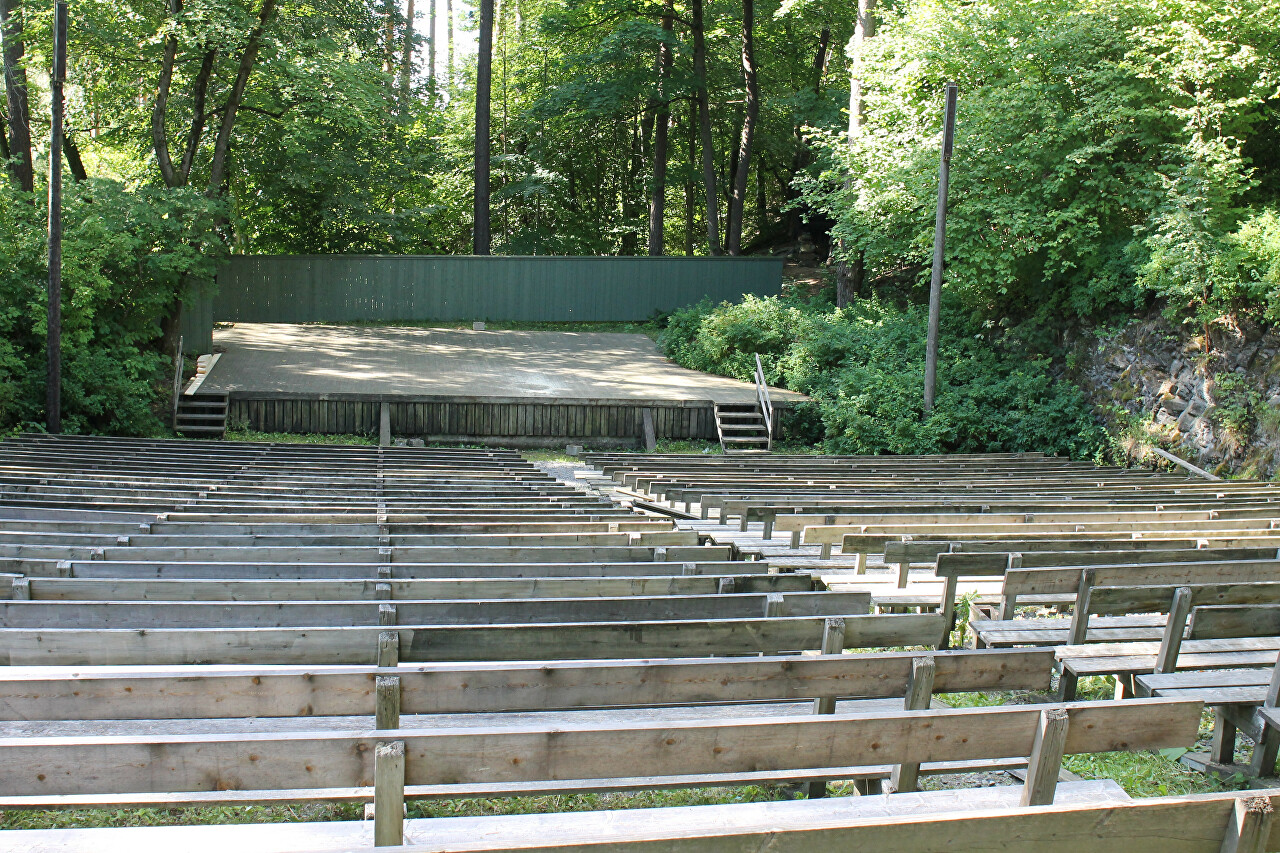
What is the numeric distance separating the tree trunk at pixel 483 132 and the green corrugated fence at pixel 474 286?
1422 mm

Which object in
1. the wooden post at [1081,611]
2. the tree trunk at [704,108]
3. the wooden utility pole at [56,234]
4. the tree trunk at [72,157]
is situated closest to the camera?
the wooden post at [1081,611]

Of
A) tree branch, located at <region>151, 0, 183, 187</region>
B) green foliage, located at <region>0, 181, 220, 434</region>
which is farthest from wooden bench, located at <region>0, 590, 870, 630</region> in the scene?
tree branch, located at <region>151, 0, 183, 187</region>

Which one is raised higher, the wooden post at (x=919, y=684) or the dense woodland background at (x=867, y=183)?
the dense woodland background at (x=867, y=183)

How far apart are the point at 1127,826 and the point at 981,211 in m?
16.7

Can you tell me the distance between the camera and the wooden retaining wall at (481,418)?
17.2 metres

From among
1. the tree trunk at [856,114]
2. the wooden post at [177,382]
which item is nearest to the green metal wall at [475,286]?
the tree trunk at [856,114]

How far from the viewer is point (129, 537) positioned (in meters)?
5.57

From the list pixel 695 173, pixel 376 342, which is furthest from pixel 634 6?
pixel 376 342

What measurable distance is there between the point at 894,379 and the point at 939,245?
101 inches

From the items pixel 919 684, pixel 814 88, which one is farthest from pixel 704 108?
pixel 919 684

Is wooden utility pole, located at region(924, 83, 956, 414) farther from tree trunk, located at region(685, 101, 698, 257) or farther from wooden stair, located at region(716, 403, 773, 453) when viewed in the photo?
tree trunk, located at region(685, 101, 698, 257)

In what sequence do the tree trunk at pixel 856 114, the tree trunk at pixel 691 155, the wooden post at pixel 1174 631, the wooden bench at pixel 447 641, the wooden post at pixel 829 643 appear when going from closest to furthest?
the wooden bench at pixel 447 641
the wooden post at pixel 829 643
the wooden post at pixel 1174 631
the tree trunk at pixel 856 114
the tree trunk at pixel 691 155

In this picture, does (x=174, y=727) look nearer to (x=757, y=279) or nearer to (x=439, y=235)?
(x=757, y=279)

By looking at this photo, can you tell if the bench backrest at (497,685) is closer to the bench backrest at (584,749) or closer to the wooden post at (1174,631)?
the bench backrest at (584,749)
